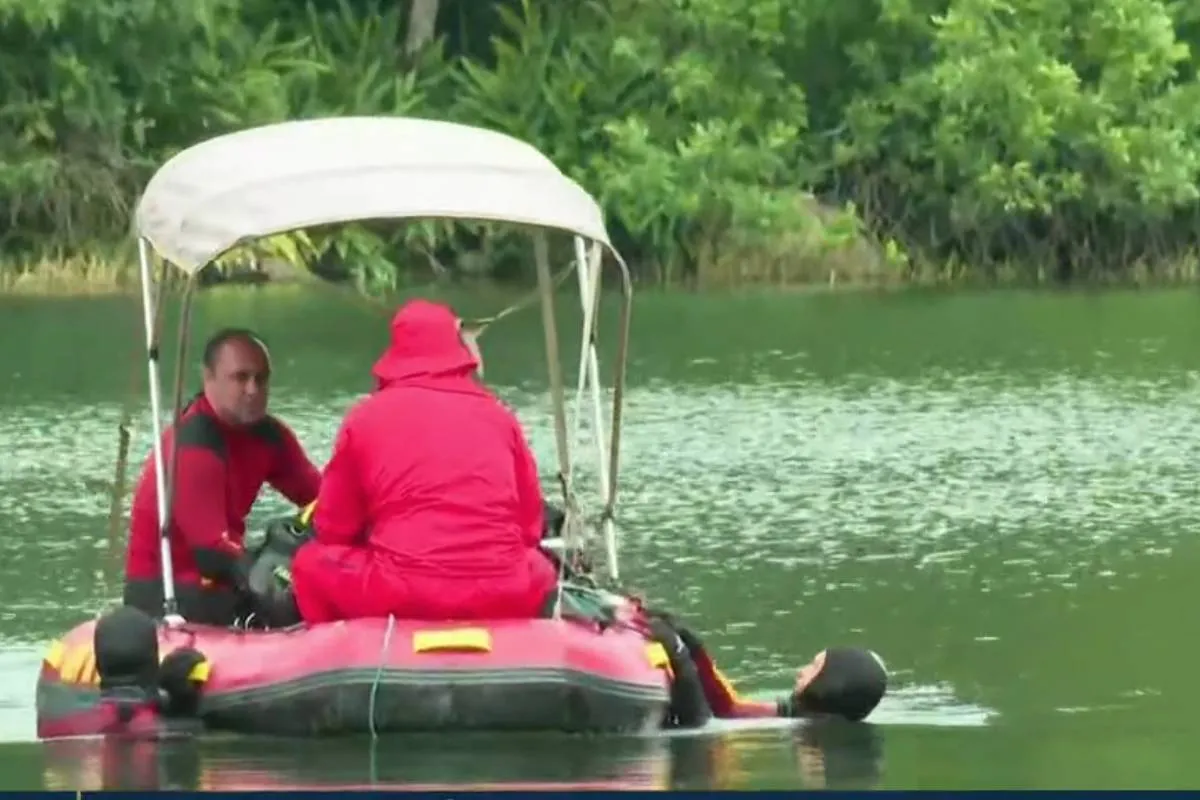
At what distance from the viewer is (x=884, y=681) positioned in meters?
10.5

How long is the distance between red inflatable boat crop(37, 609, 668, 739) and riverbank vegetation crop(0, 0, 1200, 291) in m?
27.9

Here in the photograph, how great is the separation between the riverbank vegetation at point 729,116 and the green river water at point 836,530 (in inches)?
260

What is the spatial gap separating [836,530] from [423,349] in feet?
22.5

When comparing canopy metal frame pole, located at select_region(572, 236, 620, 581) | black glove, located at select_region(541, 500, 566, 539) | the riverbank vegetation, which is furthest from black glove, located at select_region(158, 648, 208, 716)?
the riverbank vegetation

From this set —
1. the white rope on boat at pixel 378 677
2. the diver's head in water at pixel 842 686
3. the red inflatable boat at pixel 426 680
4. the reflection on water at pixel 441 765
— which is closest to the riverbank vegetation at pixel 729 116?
the diver's head in water at pixel 842 686

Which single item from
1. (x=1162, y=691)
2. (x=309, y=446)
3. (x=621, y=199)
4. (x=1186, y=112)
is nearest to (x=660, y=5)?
(x=621, y=199)

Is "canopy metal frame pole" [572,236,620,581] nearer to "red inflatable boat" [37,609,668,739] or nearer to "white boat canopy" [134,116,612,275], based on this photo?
"white boat canopy" [134,116,612,275]

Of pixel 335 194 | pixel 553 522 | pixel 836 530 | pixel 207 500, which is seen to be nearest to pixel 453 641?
pixel 207 500

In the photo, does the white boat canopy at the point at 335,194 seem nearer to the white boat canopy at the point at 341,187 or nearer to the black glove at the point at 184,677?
the white boat canopy at the point at 341,187

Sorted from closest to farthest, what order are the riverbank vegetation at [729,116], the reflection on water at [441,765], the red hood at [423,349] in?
the reflection on water at [441,765]
the red hood at [423,349]
the riverbank vegetation at [729,116]

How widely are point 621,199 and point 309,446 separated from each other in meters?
20.2

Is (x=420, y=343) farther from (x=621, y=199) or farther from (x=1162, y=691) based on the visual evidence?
(x=621, y=199)

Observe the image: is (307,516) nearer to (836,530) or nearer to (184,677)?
(184,677)

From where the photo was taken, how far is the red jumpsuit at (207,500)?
416 inches
